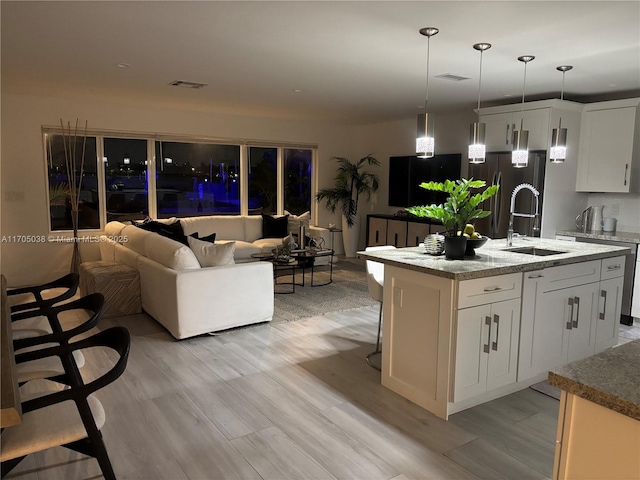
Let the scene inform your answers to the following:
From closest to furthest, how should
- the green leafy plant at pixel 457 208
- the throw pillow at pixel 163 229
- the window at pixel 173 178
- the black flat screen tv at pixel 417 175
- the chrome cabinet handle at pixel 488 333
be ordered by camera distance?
1. the chrome cabinet handle at pixel 488 333
2. the green leafy plant at pixel 457 208
3. the throw pillow at pixel 163 229
4. the window at pixel 173 178
5. the black flat screen tv at pixel 417 175

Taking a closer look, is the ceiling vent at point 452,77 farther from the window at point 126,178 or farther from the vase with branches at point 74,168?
the vase with branches at point 74,168

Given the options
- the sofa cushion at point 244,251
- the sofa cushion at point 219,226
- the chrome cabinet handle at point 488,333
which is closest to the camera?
the chrome cabinet handle at point 488,333

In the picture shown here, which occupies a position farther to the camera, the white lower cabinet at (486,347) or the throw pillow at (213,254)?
the throw pillow at (213,254)

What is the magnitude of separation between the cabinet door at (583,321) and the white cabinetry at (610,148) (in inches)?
87.0

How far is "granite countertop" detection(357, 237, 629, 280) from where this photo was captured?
288 centimetres

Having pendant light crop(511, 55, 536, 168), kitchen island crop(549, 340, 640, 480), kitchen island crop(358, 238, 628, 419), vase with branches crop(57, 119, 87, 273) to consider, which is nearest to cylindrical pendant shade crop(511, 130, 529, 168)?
pendant light crop(511, 55, 536, 168)

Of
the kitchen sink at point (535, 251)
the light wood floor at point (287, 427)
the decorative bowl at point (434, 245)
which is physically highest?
the decorative bowl at point (434, 245)

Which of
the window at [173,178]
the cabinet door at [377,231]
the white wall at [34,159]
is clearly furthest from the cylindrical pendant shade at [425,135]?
the window at [173,178]

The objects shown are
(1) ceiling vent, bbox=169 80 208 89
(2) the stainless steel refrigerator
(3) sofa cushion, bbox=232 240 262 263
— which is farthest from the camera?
(3) sofa cushion, bbox=232 240 262 263

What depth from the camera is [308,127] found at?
28.2 feet

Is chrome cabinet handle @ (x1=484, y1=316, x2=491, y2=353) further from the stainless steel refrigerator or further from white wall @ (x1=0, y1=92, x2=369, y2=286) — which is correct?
white wall @ (x1=0, y1=92, x2=369, y2=286)

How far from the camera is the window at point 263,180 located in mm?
8266

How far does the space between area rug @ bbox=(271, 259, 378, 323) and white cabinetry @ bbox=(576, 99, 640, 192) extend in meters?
2.99

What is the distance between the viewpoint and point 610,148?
5.33 m
